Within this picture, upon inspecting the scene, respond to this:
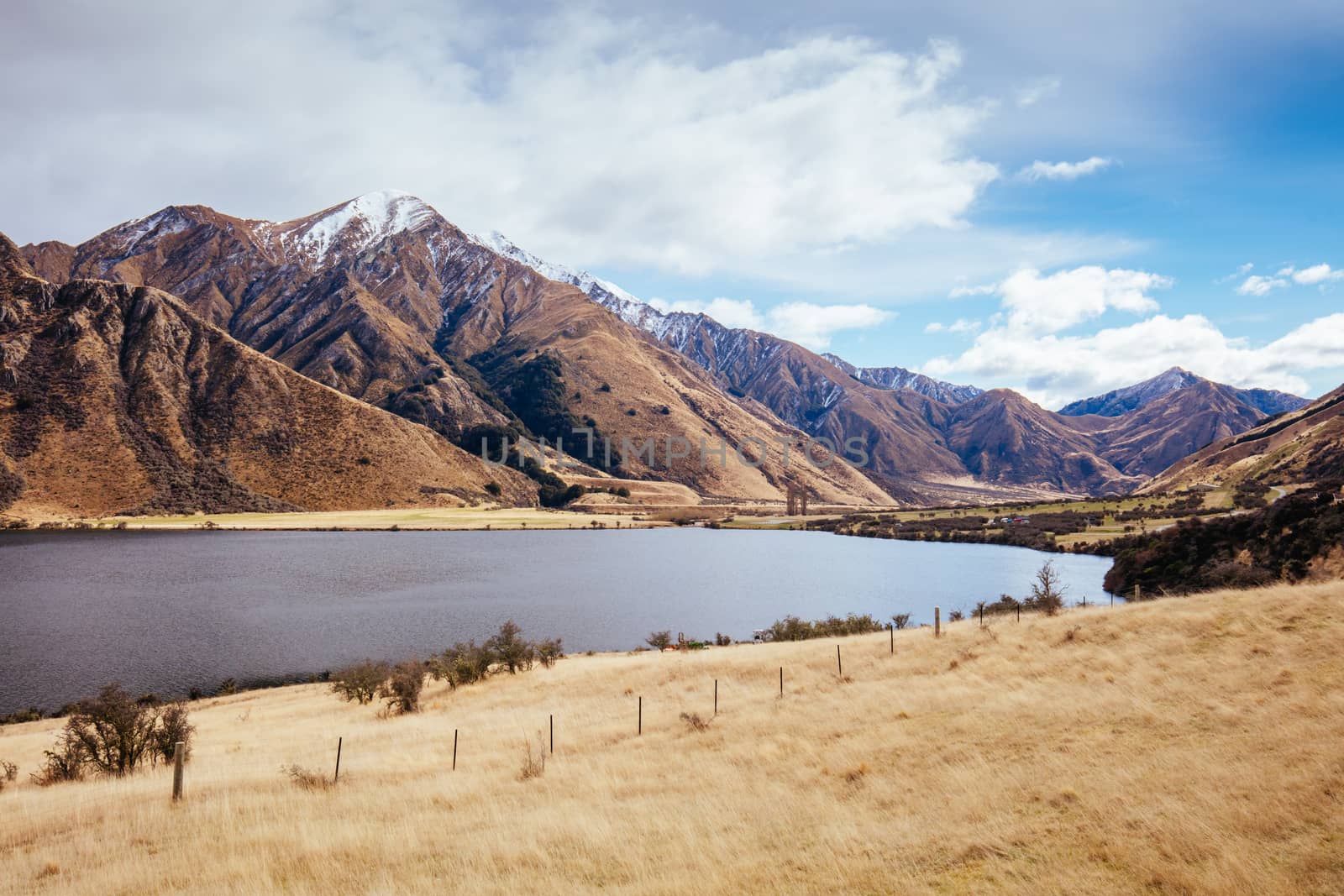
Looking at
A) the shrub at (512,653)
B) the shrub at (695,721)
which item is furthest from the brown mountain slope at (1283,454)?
the shrub at (695,721)

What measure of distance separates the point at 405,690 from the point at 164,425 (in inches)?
5747

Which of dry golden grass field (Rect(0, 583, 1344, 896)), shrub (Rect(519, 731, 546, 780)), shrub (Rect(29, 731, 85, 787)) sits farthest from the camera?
shrub (Rect(29, 731, 85, 787))

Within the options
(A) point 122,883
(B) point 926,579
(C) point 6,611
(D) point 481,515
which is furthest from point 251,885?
(D) point 481,515

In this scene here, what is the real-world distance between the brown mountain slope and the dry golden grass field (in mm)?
113470

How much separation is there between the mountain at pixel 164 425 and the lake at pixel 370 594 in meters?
24.6

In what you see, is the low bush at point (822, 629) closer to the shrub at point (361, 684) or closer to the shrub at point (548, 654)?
the shrub at point (548, 654)

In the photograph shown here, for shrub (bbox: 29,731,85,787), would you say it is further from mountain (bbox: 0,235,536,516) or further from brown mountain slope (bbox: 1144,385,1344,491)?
brown mountain slope (bbox: 1144,385,1344,491)

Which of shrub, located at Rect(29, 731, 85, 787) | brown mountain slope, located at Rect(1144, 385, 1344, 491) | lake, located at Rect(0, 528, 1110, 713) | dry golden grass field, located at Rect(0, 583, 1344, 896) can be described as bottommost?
lake, located at Rect(0, 528, 1110, 713)

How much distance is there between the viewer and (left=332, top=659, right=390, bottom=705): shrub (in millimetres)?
31134

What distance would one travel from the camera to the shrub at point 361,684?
31.1 meters

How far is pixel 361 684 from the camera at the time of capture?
1240 inches

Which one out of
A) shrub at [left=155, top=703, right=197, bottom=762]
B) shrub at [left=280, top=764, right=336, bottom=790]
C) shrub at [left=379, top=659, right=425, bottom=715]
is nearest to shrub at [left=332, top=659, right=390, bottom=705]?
shrub at [left=379, top=659, right=425, bottom=715]

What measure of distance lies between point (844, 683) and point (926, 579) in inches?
2763

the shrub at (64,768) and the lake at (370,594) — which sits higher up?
the shrub at (64,768)
